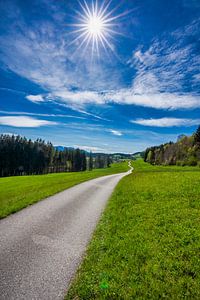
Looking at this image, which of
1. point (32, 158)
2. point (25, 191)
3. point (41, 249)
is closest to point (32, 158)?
point (32, 158)

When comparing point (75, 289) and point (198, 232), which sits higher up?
point (198, 232)

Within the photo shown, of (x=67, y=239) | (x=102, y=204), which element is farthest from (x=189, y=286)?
(x=102, y=204)

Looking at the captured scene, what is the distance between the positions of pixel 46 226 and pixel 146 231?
540 centimetres

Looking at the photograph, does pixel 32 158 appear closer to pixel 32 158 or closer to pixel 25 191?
pixel 32 158

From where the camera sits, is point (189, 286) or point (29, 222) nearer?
point (189, 286)

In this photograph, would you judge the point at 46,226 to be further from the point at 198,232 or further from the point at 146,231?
the point at 198,232

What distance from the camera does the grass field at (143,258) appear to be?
17.0 feet

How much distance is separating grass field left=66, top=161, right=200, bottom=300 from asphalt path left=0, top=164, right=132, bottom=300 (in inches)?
21.6

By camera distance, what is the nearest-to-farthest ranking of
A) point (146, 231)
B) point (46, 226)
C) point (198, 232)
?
point (198, 232) < point (146, 231) < point (46, 226)

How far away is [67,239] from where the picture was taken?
8.88 m

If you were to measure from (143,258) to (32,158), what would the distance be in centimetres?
13119

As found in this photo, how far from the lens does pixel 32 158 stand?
12888 centimetres

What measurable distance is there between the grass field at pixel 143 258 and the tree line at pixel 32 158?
368ft

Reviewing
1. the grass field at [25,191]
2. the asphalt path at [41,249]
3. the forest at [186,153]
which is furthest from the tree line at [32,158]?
the asphalt path at [41,249]
